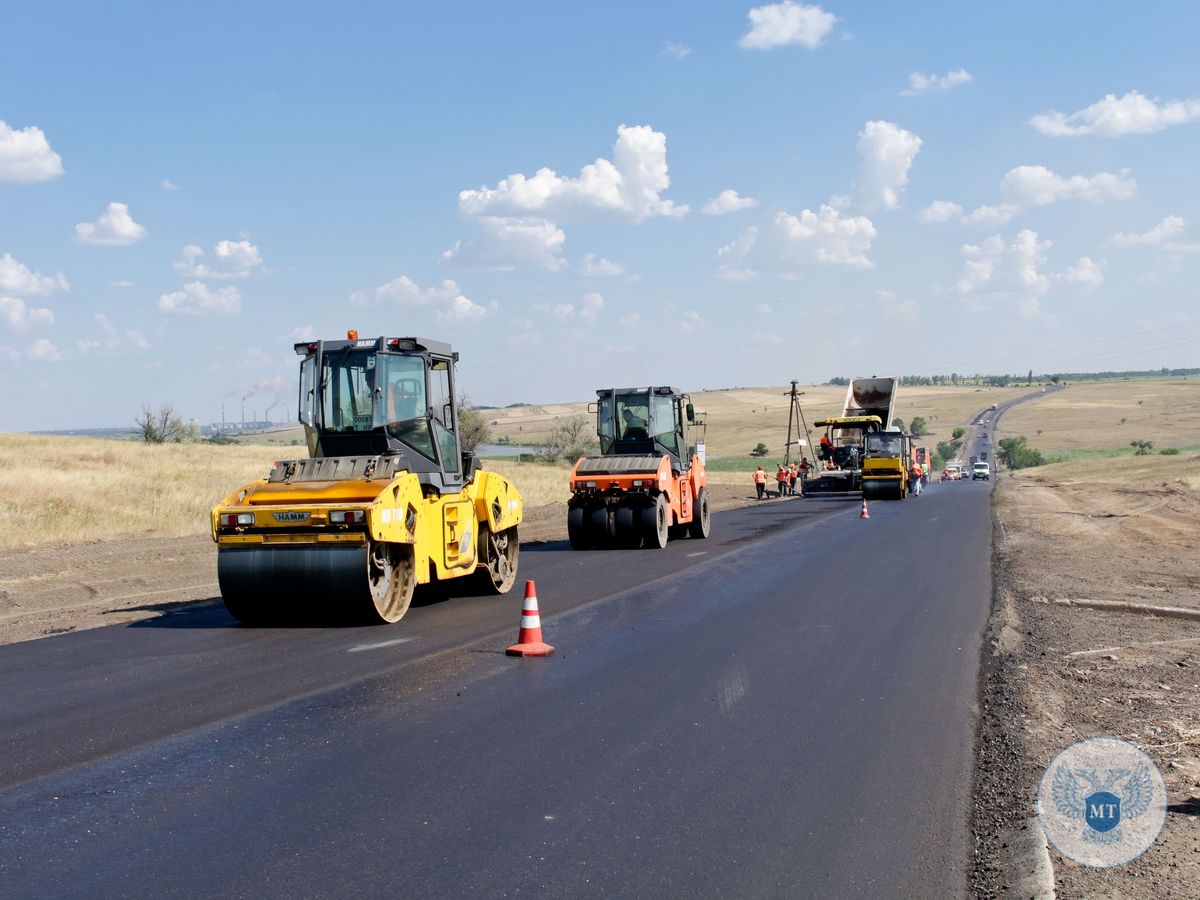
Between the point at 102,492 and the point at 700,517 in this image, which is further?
the point at 102,492

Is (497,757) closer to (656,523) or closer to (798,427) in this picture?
(656,523)

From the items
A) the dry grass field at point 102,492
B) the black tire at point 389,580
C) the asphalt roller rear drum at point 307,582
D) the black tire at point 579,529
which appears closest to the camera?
the asphalt roller rear drum at point 307,582

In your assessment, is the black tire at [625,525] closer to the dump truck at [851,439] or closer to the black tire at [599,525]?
the black tire at [599,525]

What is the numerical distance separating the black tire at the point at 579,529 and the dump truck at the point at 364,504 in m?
6.41

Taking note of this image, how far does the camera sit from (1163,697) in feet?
27.0

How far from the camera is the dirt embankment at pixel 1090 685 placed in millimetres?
5098

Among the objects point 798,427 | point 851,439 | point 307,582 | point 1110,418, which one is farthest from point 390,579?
point 1110,418

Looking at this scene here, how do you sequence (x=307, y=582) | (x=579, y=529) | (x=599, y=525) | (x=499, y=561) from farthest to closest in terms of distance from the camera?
(x=579, y=529) → (x=599, y=525) → (x=499, y=561) → (x=307, y=582)

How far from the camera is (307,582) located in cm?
1127

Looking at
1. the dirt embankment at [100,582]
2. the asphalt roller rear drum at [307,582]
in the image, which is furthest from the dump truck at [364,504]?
the dirt embankment at [100,582]

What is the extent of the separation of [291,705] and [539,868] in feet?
12.2

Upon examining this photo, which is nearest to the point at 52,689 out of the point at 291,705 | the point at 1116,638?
the point at 291,705

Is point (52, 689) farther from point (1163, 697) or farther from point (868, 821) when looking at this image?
point (1163, 697)

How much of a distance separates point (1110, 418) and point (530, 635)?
127 meters
